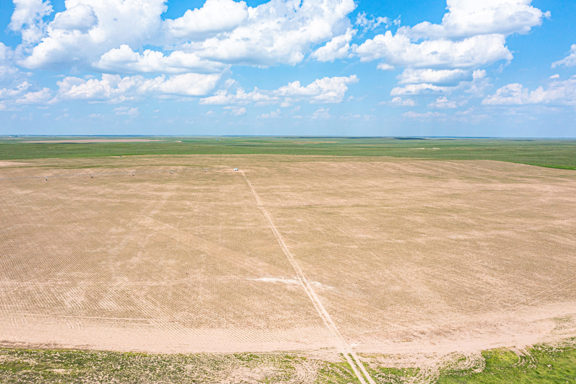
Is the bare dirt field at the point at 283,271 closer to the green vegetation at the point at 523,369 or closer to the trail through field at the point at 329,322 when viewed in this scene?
the trail through field at the point at 329,322

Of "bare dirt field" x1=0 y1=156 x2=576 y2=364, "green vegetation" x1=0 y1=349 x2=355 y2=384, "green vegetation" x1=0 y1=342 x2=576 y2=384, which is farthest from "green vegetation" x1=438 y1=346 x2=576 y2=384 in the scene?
"green vegetation" x1=0 y1=349 x2=355 y2=384

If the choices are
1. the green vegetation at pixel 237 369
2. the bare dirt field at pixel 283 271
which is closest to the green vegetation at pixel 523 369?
the green vegetation at pixel 237 369

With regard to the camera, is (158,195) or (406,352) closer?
(406,352)

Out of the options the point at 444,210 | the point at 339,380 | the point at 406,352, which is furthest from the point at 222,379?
the point at 444,210

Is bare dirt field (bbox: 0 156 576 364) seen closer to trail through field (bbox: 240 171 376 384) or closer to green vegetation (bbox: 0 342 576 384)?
trail through field (bbox: 240 171 376 384)

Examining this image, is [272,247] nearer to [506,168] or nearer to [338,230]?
[338,230]

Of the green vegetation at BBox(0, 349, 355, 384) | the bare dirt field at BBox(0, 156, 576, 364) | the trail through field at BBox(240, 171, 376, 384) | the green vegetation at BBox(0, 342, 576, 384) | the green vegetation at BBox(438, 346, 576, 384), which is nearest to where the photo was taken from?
the green vegetation at BBox(0, 349, 355, 384)
